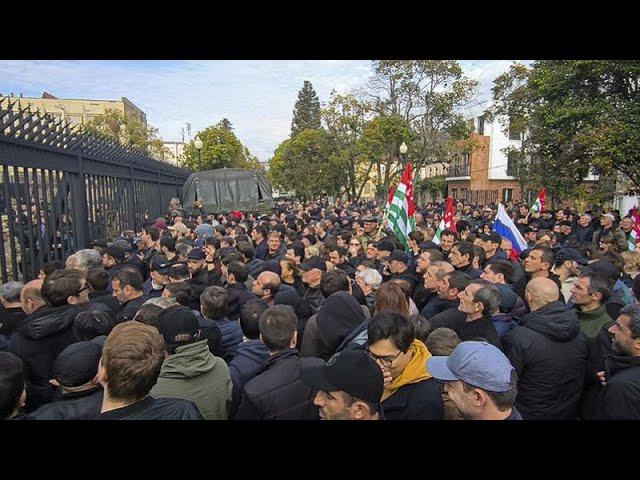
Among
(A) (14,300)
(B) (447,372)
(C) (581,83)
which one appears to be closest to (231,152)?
(C) (581,83)

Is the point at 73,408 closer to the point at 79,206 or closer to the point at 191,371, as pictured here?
the point at 191,371

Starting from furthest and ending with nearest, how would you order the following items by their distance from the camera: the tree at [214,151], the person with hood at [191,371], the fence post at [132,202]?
the tree at [214,151], the fence post at [132,202], the person with hood at [191,371]

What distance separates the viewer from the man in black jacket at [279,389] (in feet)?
9.03

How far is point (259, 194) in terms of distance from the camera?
18.0m

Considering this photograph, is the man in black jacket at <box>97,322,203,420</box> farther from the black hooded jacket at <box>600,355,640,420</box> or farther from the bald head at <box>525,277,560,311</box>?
the bald head at <box>525,277,560,311</box>

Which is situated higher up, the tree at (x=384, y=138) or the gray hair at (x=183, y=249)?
the tree at (x=384, y=138)

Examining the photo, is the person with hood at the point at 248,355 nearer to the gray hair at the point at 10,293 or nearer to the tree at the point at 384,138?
the gray hair at the point at 10,293

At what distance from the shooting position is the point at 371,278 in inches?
203

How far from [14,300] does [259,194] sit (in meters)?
13.9

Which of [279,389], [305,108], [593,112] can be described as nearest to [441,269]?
[279,389]

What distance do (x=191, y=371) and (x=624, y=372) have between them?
2687mm

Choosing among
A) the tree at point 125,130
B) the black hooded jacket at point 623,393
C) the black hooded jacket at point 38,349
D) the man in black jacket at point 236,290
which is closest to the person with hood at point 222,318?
the man in black jacket at point 236,290
